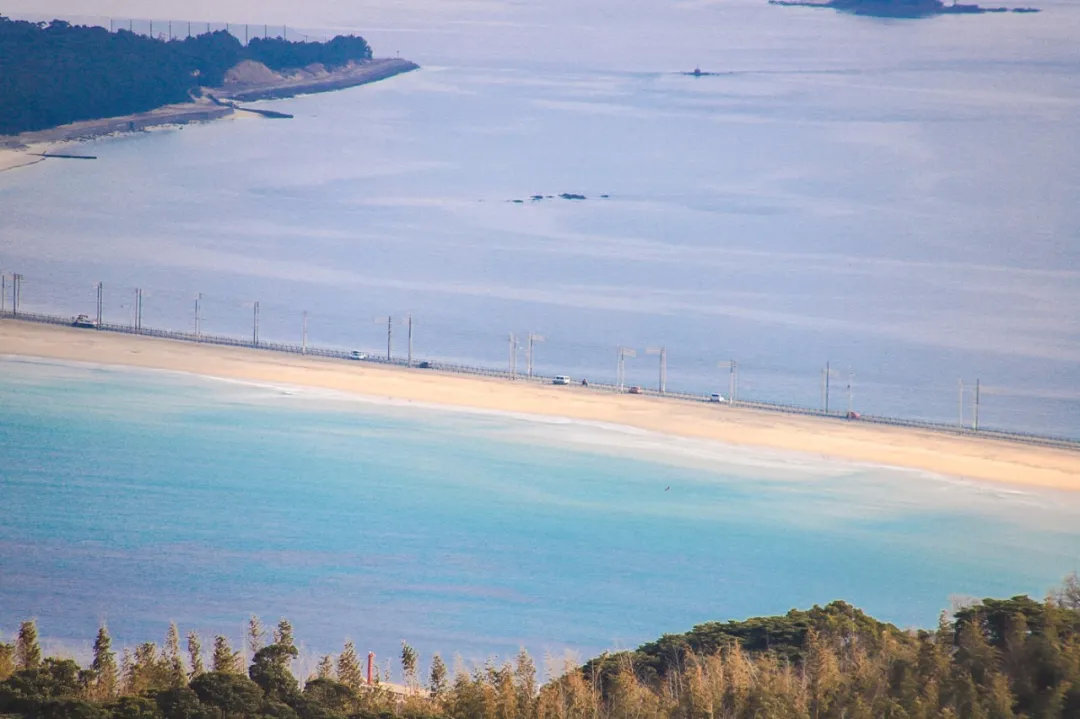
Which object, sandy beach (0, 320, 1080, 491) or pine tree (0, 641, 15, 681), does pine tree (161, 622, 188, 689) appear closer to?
pine tree (0, 641, 15, 681)

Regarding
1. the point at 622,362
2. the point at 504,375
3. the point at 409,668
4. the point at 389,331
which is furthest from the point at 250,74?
the point at 409,668

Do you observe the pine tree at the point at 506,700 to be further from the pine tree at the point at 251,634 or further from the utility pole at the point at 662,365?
the utility pole at the point at 662,365

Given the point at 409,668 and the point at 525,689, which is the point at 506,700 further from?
the point at 409,668

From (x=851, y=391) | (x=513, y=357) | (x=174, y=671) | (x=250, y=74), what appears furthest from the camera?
(x=250, y=74)

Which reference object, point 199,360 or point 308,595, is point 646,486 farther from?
point 199,360

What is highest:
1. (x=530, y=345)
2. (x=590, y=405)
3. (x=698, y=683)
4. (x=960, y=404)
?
(x=530, y=345)

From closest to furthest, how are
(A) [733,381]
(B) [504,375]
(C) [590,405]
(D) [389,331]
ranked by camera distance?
(C) [590,405] → (A) [733,381] → (B) [504,375] → (D) [389,331]

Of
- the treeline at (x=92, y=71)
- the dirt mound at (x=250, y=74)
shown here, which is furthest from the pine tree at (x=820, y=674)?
the dirt mound at (x=250, y=74)
